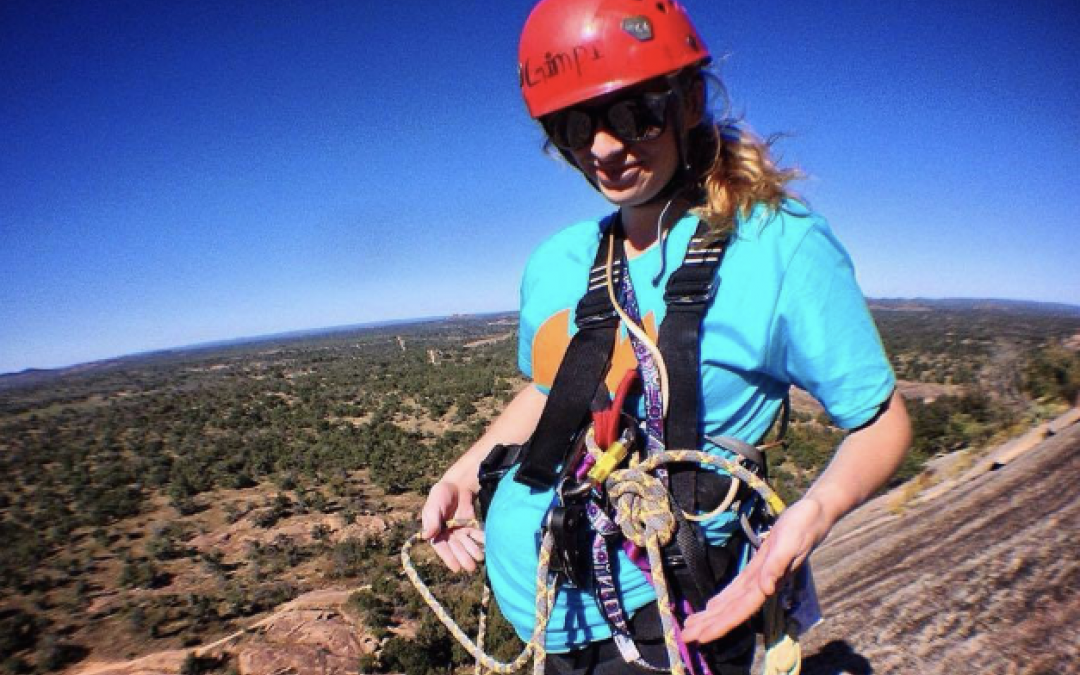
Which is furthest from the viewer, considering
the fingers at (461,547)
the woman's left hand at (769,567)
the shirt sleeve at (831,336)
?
the fingers at (461,547)

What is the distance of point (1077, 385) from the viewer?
7133mm

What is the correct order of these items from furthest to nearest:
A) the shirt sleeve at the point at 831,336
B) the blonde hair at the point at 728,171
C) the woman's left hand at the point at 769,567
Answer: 1. the blonde hair at the point at 728,171
2. the shirt sleeve at the point at 831,336
3. the woman's left hand at the point at 769,567

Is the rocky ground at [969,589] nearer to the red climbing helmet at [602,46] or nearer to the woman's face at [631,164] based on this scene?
the woman's face at [631,164]

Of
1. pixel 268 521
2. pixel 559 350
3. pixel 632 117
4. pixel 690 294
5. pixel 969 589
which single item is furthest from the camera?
pixel 268 521

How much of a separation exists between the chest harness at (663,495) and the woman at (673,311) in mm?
11

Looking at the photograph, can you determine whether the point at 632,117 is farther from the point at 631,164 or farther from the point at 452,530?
the point at 452,530

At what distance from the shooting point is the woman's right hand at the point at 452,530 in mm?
1450

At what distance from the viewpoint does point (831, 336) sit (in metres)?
0.96

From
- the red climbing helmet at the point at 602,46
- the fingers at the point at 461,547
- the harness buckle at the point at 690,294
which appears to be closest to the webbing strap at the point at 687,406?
the harness buckle at the point at 690,294

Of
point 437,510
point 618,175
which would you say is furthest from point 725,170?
point 437,510

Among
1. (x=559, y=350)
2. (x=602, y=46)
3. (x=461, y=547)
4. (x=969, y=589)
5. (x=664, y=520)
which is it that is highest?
(x=602, y=46)

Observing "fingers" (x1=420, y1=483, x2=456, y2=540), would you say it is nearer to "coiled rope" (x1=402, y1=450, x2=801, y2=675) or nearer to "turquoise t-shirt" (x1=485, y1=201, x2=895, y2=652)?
"turquoise t-shirt" (x1=485, y1=201, x2=895, y2=652)

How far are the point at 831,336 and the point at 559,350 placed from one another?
0.62 m

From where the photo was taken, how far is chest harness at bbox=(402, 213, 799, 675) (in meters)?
1.00
